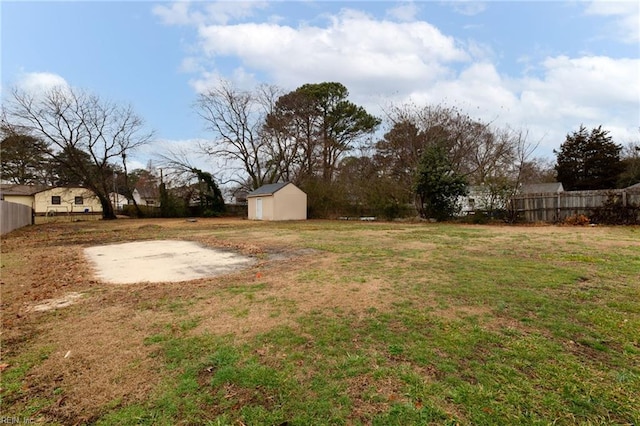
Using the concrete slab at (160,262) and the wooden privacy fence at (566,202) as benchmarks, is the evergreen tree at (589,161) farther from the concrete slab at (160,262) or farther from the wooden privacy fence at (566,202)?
the concrete slab at (160,262)

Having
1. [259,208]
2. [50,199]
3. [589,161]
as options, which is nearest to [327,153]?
[259,208]

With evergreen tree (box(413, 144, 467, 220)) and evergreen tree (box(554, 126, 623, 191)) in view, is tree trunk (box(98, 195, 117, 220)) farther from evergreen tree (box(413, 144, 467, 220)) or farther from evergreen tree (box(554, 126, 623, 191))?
evergreen tree (box(554, 126, 623, 191))

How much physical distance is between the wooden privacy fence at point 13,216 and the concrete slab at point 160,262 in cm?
692

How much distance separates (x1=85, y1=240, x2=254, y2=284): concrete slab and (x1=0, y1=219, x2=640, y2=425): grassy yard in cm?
56

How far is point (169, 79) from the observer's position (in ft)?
50.0

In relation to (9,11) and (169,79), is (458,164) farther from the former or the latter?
(9,11)

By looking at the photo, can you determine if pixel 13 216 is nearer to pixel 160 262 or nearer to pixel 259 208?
pixel 160 262

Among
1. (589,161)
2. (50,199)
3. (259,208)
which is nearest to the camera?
(259,208)

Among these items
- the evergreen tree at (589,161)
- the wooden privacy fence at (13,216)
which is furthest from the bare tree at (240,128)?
the evergreen tree at (589,161)

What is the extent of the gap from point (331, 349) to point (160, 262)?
538 centimetres

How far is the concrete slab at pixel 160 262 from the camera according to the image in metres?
5.52

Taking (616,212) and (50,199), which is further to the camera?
(50,199)

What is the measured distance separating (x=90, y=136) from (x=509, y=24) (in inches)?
1083

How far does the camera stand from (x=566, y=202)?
588 inches
